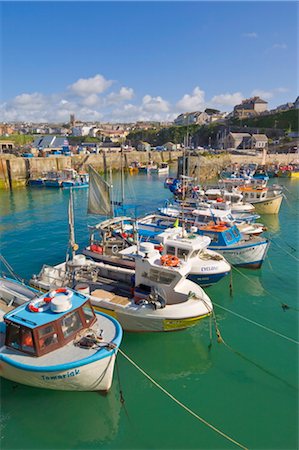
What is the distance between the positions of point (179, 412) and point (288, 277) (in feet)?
43.1

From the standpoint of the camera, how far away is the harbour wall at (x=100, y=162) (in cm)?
5656

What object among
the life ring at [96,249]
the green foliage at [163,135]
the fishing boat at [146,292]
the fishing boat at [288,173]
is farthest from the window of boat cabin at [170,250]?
the green foliage at [163,135]

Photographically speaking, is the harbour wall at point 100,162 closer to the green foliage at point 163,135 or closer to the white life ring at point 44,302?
the white life ring at point 44,302

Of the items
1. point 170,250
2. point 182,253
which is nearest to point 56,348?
point 170,250

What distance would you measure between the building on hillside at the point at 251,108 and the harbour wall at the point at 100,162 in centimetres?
6023

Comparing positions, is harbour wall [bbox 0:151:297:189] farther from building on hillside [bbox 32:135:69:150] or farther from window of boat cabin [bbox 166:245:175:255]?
window of boat cabin [bbox 166:245:175:255]

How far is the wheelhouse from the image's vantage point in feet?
32.8

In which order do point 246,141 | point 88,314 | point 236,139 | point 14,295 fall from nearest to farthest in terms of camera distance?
point 88,314, point 14,295, point 246,141, point 236,139

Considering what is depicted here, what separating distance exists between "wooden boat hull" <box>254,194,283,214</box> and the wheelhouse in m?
30.8

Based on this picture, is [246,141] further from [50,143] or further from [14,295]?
[14,295]

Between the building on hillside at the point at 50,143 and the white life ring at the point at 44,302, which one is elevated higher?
the building on hillside at the point at 50,143

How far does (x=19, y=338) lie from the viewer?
10250mm

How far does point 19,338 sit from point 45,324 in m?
1.05

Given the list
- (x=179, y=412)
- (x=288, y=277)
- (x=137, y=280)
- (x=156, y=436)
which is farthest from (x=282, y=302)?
(x=156, y=436)
